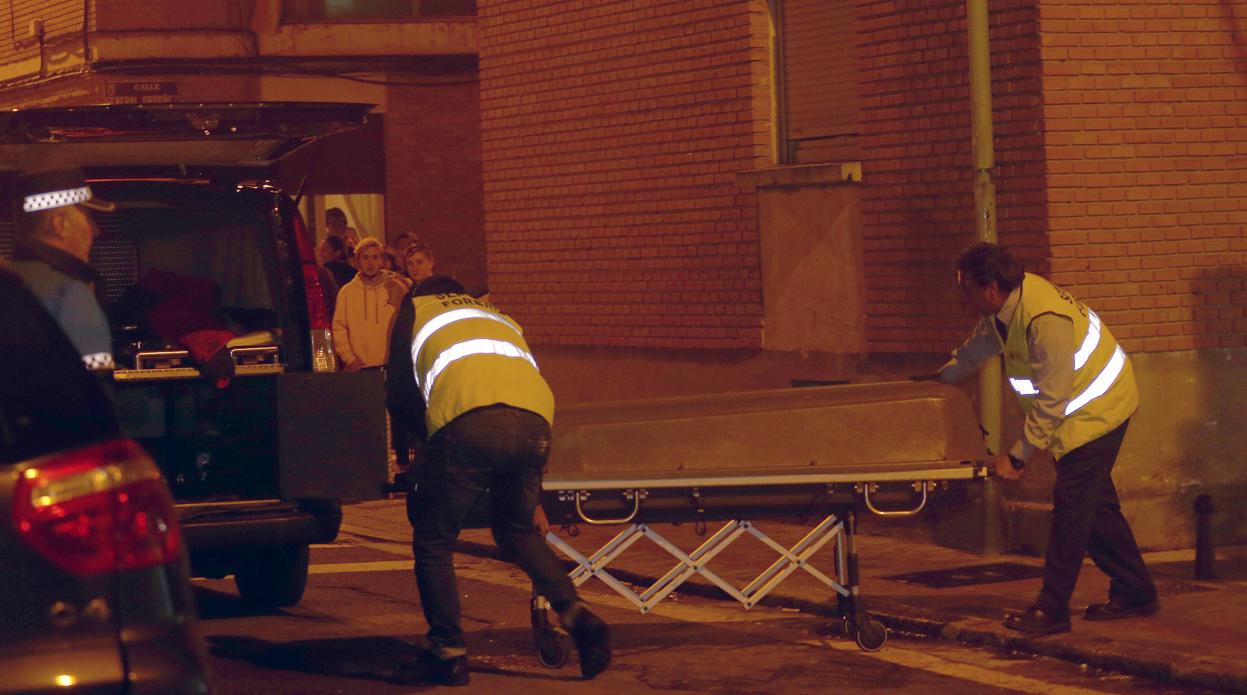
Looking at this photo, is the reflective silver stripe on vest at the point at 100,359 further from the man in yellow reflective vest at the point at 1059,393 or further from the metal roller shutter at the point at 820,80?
the metal roller shutter at the point at 820,80

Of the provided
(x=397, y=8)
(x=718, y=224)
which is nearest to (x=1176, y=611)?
(x=718, y=224)

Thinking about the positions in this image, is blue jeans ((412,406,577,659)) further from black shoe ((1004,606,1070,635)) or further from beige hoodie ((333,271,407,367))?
beige hoodie ((333,271,407,367))

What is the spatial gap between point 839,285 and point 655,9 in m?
2.67

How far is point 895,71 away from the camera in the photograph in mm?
11961

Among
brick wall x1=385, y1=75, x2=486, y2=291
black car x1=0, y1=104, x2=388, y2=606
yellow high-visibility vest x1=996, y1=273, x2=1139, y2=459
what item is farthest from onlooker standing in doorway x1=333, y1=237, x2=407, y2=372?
brick wall x1=385, y1=75, x2=486, y2=291

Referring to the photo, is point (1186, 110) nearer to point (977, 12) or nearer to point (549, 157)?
point (977, 12)

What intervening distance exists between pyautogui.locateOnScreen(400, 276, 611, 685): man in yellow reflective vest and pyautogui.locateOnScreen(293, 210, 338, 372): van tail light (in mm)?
1505

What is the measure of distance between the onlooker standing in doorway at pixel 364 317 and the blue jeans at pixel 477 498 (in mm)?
6461

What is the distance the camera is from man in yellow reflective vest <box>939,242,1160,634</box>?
8.44 metres

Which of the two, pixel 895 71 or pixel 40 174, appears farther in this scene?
pixel 895 71

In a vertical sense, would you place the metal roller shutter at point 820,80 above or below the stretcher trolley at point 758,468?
above

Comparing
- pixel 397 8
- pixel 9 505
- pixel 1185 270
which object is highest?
pixel 397 8

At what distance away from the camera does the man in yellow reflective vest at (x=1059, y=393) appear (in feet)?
27.7

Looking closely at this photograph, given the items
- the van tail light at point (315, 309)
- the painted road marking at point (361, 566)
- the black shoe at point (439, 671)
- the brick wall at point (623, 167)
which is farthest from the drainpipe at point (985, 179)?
the black shoe at point (439, 671)
